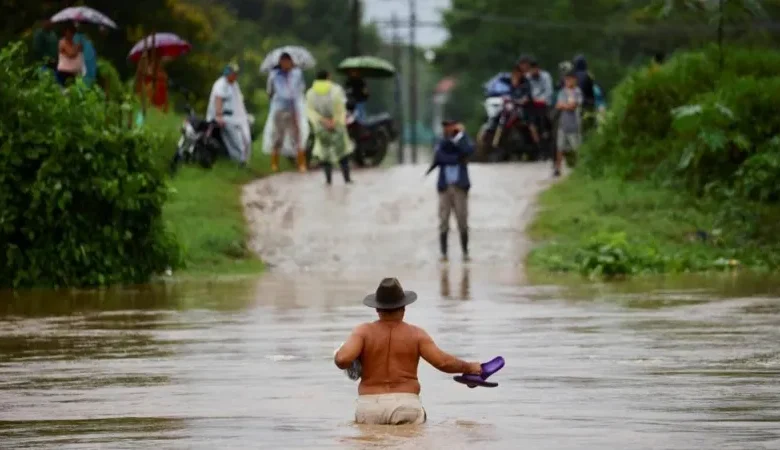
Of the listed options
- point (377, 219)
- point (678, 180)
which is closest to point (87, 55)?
point (377, 219)

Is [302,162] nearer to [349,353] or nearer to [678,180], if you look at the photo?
[678,180]

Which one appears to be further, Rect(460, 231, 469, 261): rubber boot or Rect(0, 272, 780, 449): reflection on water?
Rect(460, 231, 469, 261): rubber boot

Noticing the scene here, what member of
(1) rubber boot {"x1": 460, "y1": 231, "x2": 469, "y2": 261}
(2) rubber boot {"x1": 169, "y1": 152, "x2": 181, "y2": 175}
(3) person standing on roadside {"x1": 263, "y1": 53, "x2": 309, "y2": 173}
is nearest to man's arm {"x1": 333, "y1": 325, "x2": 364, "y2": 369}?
(1) rubber boot {"x1": 460, "y1": 231, "x2": 469, "y2": 261}

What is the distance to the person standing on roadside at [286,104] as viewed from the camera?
3331 centimetres

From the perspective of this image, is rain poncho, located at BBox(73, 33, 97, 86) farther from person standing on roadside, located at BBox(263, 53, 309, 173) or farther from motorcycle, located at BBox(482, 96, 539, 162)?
motorcycle, located at BBox(482, 96, 539, 162)

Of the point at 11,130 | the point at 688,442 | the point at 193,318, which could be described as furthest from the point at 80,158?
the point at 688,442

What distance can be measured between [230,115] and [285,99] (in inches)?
40.8

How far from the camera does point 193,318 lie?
18.4 meters

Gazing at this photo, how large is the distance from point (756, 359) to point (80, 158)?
9.97 meters

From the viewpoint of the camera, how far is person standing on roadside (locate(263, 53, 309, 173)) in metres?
33.3

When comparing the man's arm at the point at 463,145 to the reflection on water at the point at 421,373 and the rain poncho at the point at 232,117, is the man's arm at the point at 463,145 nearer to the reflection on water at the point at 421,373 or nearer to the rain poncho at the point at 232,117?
the reflection on water at the point at 421,373

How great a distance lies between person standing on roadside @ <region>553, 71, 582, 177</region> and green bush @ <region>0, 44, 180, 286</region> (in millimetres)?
10938

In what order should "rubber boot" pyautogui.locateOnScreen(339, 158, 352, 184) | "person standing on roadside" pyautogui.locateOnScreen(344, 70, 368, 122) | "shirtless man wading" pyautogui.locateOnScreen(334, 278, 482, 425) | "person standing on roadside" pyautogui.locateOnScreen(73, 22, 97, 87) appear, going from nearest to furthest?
"shirtless man wading" pyautogui.locateOnScreen(334, 278, 482, 425) < "person standing on roadside" pyautogui.locateOnScreen(73, 22, 97, 87) < "rubber boot" pyautogui.locateOnScreen(339, 158, 352, 184) < "person standing on roadside" pyautogui.locateOnScreen(344, 70, 368, 122)

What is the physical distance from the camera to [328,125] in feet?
107
